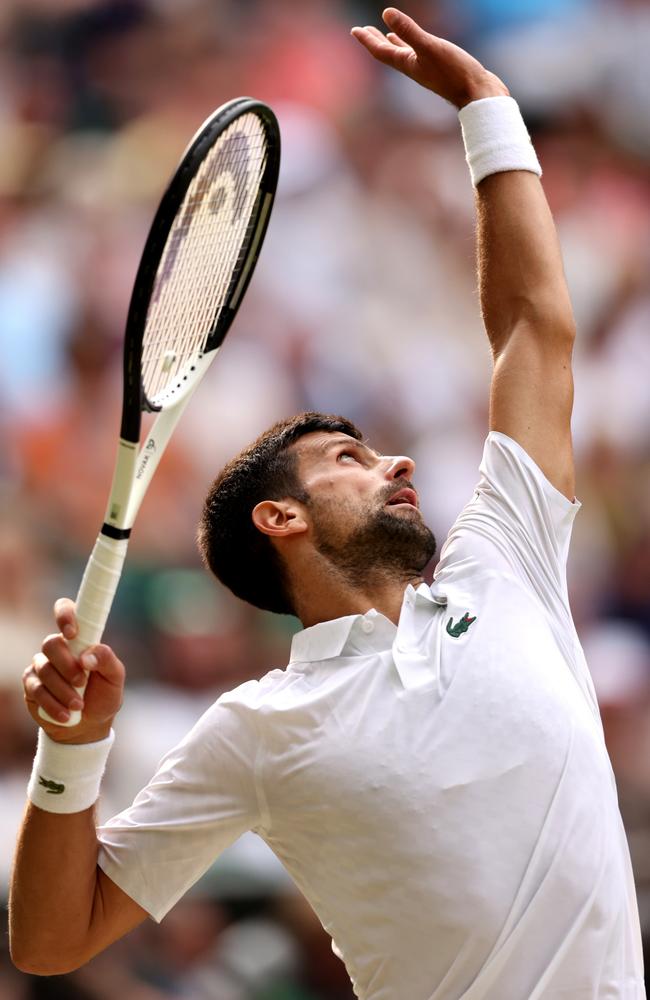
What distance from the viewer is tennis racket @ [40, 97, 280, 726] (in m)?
2.78

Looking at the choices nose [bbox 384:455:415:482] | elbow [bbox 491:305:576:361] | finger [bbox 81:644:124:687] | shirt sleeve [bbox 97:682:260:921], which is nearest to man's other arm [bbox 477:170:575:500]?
elbow [bbox 491:305:576:361]

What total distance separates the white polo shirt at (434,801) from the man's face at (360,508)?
0.14m

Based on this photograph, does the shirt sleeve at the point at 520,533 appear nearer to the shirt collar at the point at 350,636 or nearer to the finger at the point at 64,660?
the shirt collar at the point at 350,636

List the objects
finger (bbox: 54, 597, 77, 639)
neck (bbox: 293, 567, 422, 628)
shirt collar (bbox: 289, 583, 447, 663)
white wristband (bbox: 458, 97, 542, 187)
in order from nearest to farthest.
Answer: finger (bbox: 54, 597, 77, 639), shirt collar (bbox: 289, 583, 447, 663), neck (bbox: 293, 567, 422, 628), white wristband (bbox: 458, 97, 542, 187)

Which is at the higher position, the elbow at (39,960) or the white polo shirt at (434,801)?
the white polo shirt at (434,801)

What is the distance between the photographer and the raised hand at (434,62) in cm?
351

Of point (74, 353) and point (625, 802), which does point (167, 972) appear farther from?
point (74, 353)

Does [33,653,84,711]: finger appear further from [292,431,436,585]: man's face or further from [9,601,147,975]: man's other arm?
[292,431,436,585]: man's face

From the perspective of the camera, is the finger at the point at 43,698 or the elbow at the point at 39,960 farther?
the elbow at the point at 39,960

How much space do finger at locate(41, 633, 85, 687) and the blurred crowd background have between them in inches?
148

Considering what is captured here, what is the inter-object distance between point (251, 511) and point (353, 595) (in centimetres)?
35

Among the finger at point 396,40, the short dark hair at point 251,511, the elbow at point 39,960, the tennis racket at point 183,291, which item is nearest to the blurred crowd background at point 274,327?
the short dark hair at point 251,511

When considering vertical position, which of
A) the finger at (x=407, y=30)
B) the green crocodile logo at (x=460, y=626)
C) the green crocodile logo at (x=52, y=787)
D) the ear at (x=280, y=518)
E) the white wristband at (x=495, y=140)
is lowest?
the green crocodile logo at (x=52, y=787)

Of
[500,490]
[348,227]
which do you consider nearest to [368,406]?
[348,227]
